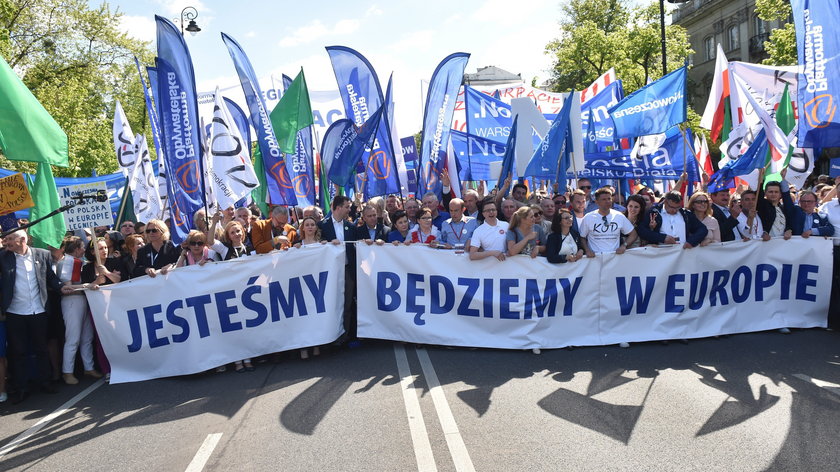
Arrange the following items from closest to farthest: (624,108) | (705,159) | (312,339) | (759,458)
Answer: (759,458), (312,339), (624,108), (705,159)

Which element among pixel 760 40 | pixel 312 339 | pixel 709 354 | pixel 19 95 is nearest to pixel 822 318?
pixel 709 354

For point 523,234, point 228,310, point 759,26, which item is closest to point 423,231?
point 523,234

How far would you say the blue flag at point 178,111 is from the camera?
7.81 meters

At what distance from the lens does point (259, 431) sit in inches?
190

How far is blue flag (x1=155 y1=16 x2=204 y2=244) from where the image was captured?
25.6ft

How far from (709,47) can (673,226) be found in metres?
42.4

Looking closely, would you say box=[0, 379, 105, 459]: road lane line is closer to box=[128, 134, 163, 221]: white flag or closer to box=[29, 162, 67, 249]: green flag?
box=[29, 162, 67, 249]: green flag

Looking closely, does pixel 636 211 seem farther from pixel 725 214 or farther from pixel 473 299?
pixel 473 299

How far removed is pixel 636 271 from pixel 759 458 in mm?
3395

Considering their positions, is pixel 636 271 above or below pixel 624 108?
below

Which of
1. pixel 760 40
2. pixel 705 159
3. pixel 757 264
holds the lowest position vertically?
pixel 757 264

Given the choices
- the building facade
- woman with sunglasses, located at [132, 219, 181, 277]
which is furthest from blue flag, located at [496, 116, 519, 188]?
the building facade

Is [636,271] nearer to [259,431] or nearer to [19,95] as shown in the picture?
[259,431]

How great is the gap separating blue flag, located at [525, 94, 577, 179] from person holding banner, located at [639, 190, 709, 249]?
4.56 ft
